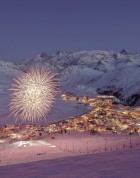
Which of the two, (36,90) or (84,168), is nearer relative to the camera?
(84,168)

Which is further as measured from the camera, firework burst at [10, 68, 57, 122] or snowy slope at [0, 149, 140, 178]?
firework burst at [10, 68, 57, 122]

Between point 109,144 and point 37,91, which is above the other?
point 37,91

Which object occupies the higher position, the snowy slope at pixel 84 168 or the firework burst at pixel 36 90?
the firework burst at pixel 36 90

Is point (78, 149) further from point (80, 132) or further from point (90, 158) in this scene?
point (90, 158)

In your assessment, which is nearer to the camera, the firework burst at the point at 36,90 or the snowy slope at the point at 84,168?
the snowy slope at the point at 84,168

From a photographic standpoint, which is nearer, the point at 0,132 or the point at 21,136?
the point at 21,136

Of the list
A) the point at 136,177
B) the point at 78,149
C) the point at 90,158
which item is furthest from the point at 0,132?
the point at 136,177

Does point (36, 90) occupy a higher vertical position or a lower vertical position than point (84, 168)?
higher

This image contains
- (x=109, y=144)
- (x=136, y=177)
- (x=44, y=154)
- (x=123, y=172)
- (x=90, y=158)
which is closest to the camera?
(x=136, y=177)

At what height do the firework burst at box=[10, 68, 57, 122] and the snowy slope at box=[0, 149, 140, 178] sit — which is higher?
the firework burst at box=[10, 68, 57, 122]

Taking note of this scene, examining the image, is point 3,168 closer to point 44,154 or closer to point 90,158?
point 90,158

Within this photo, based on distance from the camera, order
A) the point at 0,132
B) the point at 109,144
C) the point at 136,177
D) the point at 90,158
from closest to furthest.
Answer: the point at 136,177 → the point at 90,158 → the point at 109,144 → the point at 0,132
